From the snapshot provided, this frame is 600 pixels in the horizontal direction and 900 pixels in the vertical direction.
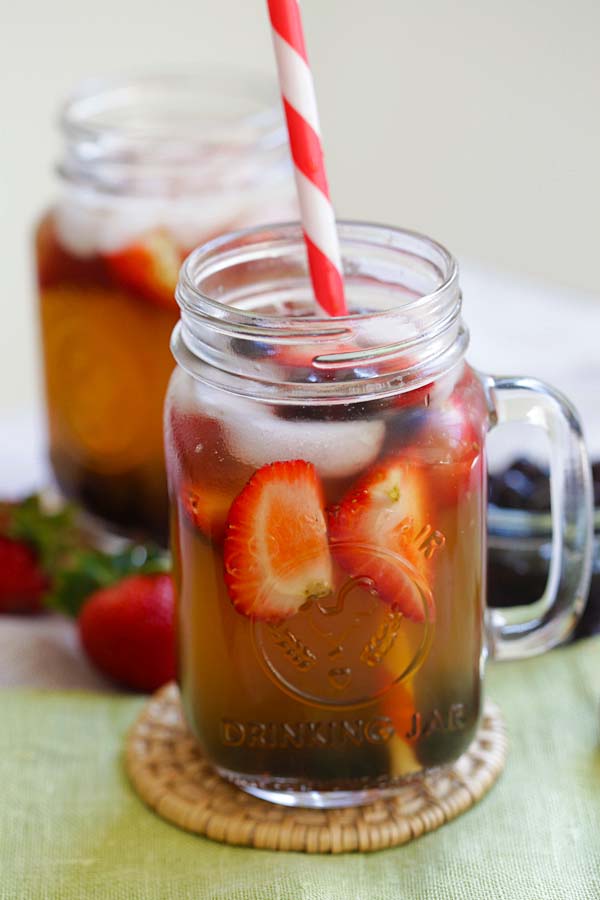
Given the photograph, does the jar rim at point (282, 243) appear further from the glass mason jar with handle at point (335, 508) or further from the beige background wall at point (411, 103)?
the beige background wall at point (411, 103)

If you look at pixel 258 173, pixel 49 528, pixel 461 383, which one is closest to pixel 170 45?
pixel 258 173

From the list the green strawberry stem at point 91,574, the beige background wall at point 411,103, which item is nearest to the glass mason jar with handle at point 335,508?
the green strawberry stem at point 91,574

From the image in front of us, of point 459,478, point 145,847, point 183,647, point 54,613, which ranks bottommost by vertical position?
point 54,613

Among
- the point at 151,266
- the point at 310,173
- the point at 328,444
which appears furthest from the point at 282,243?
the point at 151,266

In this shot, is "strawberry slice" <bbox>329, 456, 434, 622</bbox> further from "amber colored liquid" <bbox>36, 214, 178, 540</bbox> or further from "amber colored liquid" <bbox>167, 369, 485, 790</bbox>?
"amber colored liquid" <bbox>36, 214, 178, 540</bbox>

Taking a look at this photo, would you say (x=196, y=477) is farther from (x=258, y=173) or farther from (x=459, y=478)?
(x=258, y=173)

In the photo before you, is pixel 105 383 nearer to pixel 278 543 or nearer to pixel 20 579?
pixel 20 579

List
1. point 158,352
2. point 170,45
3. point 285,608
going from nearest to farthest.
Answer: point 285,608, point 158,352, point 170,45

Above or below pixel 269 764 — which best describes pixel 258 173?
above
